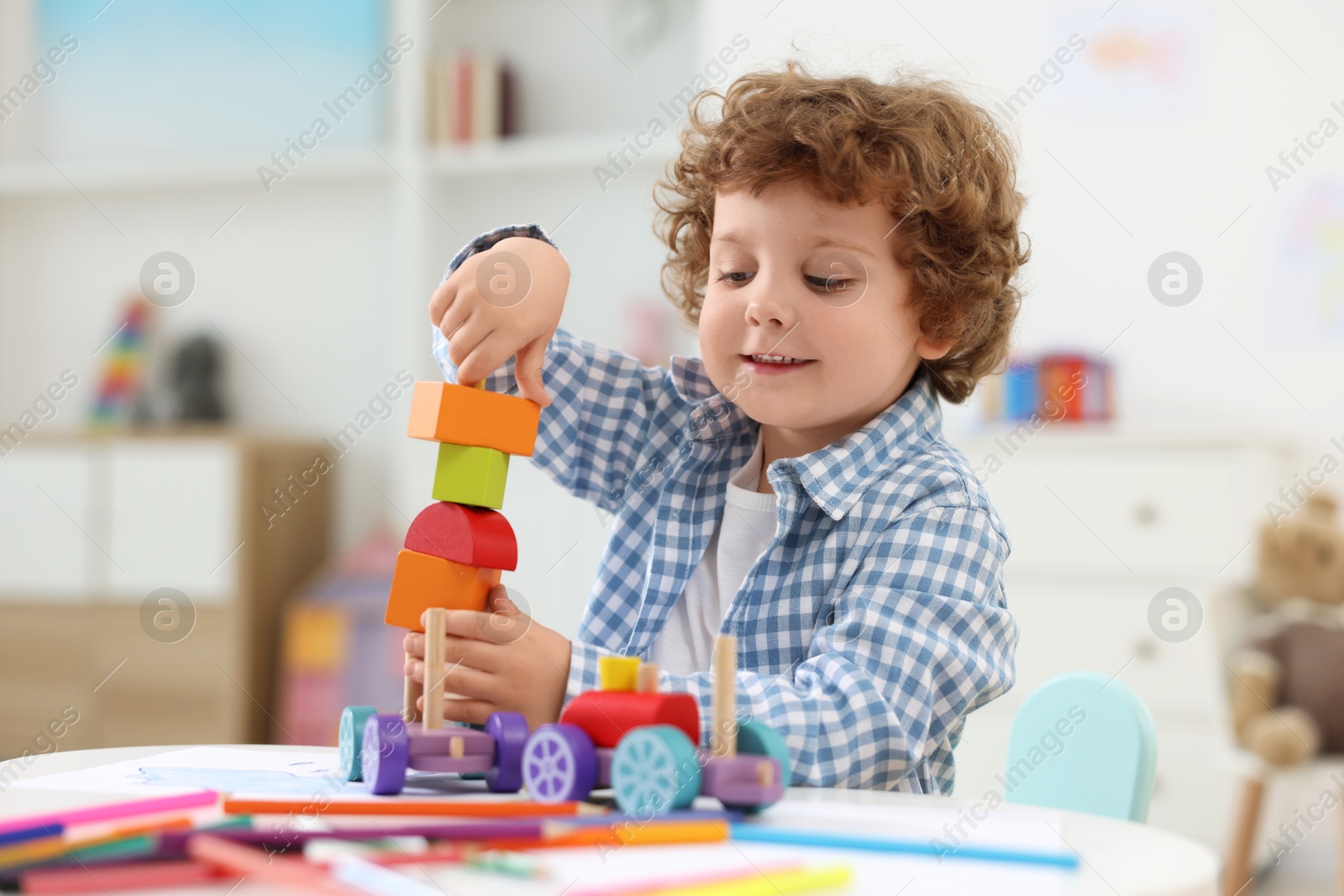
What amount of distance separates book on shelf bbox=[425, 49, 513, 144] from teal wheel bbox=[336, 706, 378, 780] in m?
2.26

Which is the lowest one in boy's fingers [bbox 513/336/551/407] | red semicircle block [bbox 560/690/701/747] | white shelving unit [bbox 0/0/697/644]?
red semicircle block [bbox 560/690/701/747]

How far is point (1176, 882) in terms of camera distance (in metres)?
0.47

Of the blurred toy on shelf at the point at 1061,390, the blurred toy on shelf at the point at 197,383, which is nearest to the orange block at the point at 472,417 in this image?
the blurred toy on shelf at the point at 1061,390

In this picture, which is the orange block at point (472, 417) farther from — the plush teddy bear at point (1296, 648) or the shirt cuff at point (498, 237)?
the plush teddy bear at point (1296, 648)

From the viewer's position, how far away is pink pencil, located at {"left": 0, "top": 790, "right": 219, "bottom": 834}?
1.62 feet

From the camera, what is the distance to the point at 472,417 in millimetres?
714

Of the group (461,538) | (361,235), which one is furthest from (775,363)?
(361,235)

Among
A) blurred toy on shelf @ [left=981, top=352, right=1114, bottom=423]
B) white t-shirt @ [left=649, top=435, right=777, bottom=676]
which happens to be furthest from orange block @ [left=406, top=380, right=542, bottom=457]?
blurred toy on shelf @ [left=981, top=352, right=1114, bottom=423]

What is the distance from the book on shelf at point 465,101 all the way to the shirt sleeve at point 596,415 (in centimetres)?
182

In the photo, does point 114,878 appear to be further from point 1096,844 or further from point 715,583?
point 715,583

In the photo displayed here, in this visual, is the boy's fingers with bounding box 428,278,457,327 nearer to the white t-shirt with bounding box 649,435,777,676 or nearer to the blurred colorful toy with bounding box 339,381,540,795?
the blurred colorful toy with bounding box 339,381,540,795

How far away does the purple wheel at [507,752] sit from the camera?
0.59 meters

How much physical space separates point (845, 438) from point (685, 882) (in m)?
0.47

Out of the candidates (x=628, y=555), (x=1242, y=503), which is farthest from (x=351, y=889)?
(x=1242, y=503)
